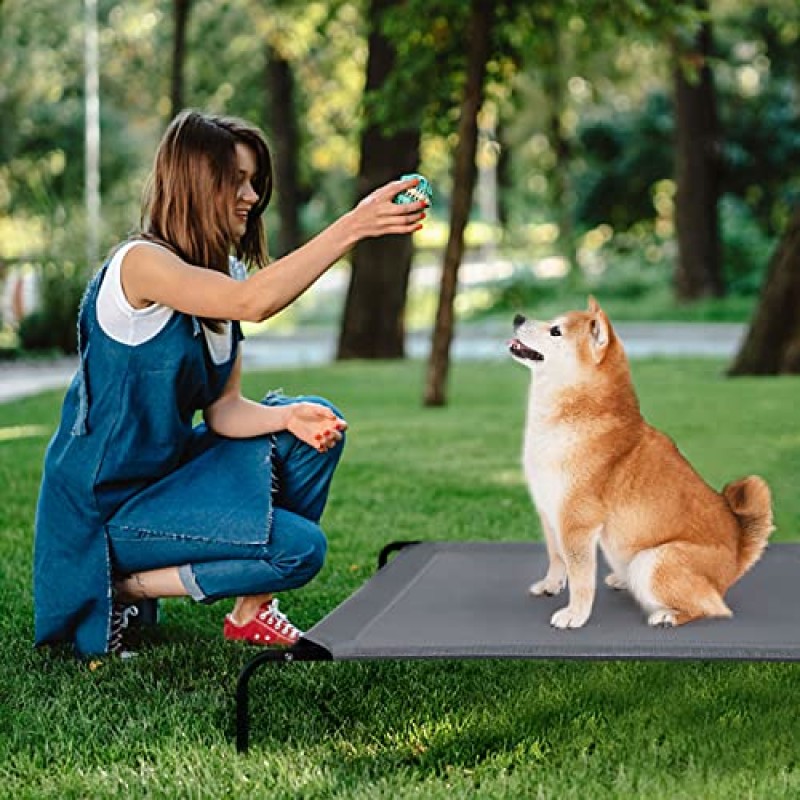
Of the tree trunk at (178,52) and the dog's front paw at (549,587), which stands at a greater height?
the tree trunk at (178,52)

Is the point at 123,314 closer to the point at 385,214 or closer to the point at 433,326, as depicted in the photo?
the point at 385,214

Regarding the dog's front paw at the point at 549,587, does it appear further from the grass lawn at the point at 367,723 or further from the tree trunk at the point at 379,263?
the tree trunk at the point at 379,263

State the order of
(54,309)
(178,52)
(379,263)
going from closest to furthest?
(379,263), (54,309), (178,52)

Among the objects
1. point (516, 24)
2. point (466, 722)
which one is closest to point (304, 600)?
point (466, 722)

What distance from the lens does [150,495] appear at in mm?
4000

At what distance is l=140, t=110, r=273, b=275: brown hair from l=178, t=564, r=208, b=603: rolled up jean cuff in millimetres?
757

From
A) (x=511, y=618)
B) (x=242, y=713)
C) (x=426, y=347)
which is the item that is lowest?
(x=426, y=347)

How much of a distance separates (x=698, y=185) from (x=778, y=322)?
30.0ft

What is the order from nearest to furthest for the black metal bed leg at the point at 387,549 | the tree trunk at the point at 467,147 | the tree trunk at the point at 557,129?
the black metal bed leg at the point at 387,549, the tree trunk at the point at 467,147, the tree trunk at the point at 557,129

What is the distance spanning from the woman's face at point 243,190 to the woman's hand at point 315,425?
0.48 meters

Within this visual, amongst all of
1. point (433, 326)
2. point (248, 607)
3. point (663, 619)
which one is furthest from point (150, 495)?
point (433, 326)

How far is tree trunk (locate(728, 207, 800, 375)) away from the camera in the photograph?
12203mm

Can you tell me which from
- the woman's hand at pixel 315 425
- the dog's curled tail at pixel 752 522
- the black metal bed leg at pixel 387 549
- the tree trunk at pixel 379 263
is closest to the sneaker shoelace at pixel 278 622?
the black metal bed leg at pixel 387 549

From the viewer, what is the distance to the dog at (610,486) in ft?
12.3
